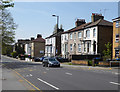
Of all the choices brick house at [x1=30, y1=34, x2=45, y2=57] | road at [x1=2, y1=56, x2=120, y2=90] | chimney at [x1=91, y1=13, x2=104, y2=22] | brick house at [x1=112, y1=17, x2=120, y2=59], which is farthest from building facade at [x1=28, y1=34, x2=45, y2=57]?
road at [x1=2, y1=56, x2=120, y2=90]

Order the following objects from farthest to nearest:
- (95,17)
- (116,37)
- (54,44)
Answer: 1. (54,44)
2. (95,17)
3. (116,37)

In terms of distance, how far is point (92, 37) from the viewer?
40875 mm

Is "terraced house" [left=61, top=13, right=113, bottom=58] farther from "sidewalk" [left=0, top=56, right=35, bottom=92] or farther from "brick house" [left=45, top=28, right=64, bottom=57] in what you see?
"sidewalk" [left=0, top=56, right=35, bottom=92]

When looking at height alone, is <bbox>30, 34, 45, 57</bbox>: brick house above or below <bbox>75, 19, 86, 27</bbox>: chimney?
below

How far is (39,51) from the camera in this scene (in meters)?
83.5

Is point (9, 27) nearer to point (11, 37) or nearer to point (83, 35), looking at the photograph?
point (11, 37)

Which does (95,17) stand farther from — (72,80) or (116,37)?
(72,80)

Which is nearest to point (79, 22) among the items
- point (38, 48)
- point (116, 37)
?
point (116, 37)

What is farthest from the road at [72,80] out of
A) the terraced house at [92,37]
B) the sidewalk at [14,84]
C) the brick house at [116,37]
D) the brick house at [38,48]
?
the brick house at [38,48]

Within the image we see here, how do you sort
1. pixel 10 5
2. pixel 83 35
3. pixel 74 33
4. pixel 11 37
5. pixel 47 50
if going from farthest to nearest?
pixel 47 50
pixel 74 33
pixel 83 35
pixel 11 37
pixel 10 5

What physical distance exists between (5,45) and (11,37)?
9.90 ft

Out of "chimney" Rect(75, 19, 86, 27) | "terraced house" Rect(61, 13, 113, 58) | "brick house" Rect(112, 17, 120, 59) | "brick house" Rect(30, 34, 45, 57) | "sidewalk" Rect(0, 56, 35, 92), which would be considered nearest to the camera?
"sidewalk" Rect(0, 56, 35, 92)

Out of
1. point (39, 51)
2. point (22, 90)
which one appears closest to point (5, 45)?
point (22, 90)

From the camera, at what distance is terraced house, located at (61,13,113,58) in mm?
39562
